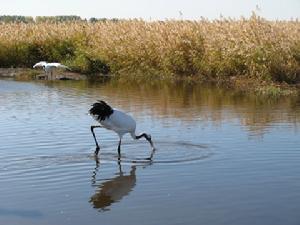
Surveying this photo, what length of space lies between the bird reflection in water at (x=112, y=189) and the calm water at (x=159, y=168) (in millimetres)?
13

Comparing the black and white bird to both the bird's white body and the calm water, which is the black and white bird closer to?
the bird's white body

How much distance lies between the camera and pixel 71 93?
67.5 ft

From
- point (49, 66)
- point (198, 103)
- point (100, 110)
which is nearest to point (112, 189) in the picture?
point (100, 110)

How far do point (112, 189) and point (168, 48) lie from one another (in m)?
17.3

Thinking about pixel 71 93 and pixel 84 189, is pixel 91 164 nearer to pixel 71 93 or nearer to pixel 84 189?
pixel 84 189

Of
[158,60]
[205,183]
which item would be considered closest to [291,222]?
[205,183]

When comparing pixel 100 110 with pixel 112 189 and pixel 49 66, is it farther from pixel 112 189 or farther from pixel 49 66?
pixel 49 66

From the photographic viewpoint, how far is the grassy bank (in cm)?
2208

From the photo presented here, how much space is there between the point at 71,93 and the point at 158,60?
6.52m

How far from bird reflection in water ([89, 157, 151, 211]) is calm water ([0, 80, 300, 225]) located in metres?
0.01

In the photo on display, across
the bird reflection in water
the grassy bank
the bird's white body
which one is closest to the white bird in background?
the grassy bank

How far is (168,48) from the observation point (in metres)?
25.7

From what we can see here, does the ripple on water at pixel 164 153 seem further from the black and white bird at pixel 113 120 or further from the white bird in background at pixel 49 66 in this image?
the white bird in background at pixel 49 66

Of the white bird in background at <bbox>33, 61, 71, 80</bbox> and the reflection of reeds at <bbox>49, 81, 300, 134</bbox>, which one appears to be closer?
the reflection of reeds at <bbox>49, 81, 300, 134</bbox>
